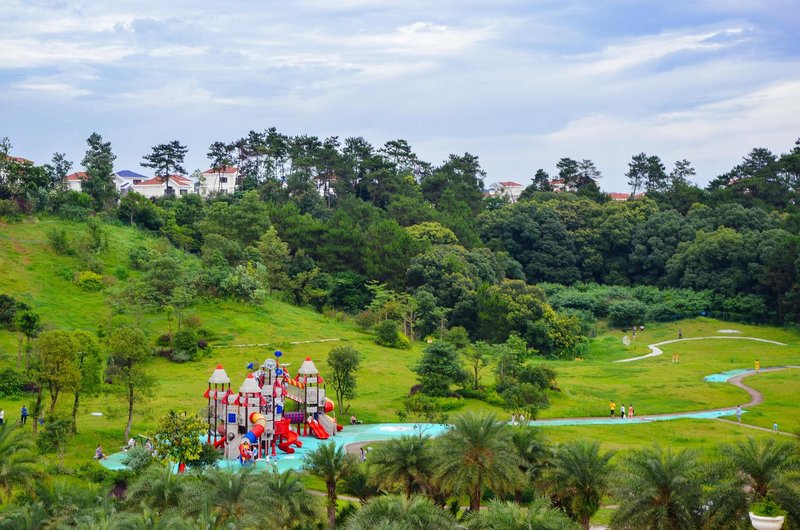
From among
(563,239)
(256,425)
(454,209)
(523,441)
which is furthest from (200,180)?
(523,441)

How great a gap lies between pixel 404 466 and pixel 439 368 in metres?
23.2

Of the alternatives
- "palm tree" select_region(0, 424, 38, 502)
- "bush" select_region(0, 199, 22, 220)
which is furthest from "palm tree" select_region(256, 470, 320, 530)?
"bush" select_region(0, 199, 22, 220)

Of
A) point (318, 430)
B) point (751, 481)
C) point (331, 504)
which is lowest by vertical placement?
point (318, 430)

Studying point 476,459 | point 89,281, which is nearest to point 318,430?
point 476,459

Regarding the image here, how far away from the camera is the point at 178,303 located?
68750 mm

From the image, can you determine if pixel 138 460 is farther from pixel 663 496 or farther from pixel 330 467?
pixel 663 496

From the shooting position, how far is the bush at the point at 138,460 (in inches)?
1538

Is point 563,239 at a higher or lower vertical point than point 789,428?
higher

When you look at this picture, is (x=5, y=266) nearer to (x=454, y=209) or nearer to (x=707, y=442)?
(x=707, y=442)

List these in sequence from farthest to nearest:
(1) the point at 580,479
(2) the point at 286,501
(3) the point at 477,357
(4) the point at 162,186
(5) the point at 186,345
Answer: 1. (4) the point at 162,186
2. (5) the point at 186,345
3. (3) the point at 477,357
4. (1) the point at 580,479
5. (2) the point at 286,501

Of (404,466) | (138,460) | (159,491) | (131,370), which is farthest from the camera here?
(131,370)

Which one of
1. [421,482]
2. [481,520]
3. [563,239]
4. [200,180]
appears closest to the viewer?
[481,520]

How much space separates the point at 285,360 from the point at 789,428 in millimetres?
32359

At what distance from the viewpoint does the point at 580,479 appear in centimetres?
3378
